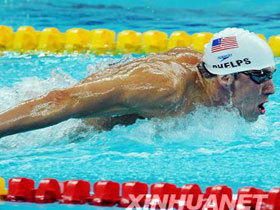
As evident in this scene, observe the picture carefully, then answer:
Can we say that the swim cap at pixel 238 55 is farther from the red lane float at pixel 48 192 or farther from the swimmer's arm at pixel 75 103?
the red lane float at pixel 48 192

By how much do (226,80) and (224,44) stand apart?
0.63ft

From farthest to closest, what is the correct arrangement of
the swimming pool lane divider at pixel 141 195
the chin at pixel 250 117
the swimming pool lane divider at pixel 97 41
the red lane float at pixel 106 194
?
the swimming pool lane divider at pixel 97 41, the chin at pixel 250 117, the red lane float at pixel 106 194, the swimming pool lane divider at pixel 141 195

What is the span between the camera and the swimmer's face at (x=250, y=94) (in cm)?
345

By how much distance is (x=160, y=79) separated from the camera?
10.8ft

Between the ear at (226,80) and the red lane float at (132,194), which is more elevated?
the ear at (226,80)

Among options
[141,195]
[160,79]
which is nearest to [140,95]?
[160,79]

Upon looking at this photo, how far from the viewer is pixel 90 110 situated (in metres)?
3.24

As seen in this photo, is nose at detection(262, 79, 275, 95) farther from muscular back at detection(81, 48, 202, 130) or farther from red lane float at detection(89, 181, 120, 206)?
red lane float at detection(89, 181, 120, 206)

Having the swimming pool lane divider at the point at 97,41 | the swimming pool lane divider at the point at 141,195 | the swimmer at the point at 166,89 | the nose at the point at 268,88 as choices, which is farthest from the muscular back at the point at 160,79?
the swimming pool lane divider at the point at 97,41

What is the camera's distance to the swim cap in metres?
3.46

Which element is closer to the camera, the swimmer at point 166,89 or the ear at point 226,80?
the swimmer at point 166,89

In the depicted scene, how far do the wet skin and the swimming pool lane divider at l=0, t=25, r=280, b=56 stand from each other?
2.79 meters

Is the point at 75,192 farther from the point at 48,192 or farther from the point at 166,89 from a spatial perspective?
the point at 166,89

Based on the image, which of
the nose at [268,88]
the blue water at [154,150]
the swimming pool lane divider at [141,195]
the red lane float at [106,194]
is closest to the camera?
the swimming pool lane divider at [141,195]
